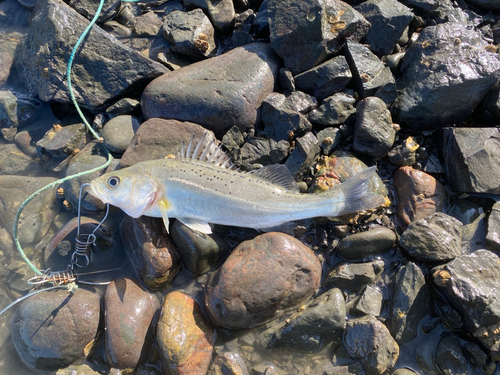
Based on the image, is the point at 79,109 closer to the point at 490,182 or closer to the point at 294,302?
the point at 294,302

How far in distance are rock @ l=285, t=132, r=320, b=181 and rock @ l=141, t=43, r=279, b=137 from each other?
1.15 m

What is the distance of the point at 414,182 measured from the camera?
5.83 metres

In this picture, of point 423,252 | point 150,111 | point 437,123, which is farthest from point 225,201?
point 437,123

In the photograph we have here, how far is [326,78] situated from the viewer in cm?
634

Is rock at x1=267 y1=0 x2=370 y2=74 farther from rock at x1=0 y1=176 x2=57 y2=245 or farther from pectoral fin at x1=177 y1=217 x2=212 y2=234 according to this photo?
rock at x1=0 y1=176 x2=57 y2=245

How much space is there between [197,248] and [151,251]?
77 centimetres

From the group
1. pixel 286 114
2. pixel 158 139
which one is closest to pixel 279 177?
pixel 286 114

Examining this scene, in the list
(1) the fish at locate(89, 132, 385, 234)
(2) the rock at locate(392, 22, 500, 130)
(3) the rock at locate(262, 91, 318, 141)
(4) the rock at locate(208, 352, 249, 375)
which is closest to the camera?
(4) the rock at locate(208, 352, 249, 375)

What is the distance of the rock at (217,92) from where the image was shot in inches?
245

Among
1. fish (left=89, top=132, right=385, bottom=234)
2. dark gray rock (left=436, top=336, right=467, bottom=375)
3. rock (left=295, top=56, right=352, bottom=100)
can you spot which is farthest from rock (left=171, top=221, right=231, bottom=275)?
dark gray rock (left=436, top=336, right=467, bottom=375)

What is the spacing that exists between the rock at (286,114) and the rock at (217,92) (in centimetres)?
27

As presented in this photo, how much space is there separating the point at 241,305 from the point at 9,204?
5277 millimetres

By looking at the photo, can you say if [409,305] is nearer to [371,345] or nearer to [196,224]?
[371,345]

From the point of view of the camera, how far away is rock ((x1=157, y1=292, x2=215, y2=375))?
15.5 ft
